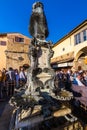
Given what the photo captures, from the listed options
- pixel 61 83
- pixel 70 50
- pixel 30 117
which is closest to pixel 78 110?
pixel 30 117

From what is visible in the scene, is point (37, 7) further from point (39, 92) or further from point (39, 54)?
point (39, 92)

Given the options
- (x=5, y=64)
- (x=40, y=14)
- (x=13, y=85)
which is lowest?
(x=13, y=85)

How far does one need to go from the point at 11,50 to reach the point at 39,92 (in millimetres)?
21650

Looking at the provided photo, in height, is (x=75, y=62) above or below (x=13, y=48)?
below

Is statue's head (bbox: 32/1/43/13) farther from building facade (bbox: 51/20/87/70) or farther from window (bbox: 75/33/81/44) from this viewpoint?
window (bbox: 75/33/81/44)

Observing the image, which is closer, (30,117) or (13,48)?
(30,117)

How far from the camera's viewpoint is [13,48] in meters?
27.9

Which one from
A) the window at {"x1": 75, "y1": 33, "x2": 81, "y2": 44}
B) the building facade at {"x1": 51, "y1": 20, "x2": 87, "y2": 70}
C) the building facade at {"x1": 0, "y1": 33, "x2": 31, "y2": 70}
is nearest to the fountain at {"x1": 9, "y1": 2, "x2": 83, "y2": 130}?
the building facade at {"x1": 51, "y1": 20, "x2": 87, "y2": 70}

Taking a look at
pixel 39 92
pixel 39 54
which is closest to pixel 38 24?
pixel 39 54

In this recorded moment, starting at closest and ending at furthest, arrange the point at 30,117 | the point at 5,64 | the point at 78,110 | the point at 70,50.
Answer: the point at 30,117, the point at 78,110, the point at 70,50, the point at 5,64

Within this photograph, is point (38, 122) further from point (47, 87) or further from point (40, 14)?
point (40, 14)

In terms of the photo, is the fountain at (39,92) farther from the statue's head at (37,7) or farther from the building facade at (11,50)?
the building facade at (11,50)

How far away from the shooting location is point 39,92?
6980 millimetres

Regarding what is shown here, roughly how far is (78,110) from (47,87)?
5.47ft
